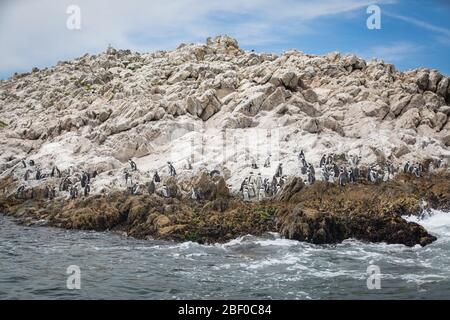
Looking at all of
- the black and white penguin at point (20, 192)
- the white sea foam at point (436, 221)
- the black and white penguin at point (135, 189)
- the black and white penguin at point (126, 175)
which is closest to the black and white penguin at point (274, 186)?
the white sea foam at point (436, 221)

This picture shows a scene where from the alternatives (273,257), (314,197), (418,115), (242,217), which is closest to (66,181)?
(242,217)

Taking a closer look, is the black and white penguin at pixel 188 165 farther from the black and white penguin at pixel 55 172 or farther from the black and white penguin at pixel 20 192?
the black and white penguin at pixel 20 192

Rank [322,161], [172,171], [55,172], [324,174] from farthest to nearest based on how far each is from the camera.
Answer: [55,172] → [172,171] → [322,161] → [324,174]

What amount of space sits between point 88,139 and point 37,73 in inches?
1701

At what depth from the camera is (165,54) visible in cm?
8188

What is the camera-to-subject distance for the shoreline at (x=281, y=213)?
3103 centimetres

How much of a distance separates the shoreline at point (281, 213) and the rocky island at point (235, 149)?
0.37 ft

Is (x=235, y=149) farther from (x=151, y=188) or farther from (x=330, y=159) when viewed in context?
(x=151, y=188)

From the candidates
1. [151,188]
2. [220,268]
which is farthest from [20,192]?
[220,268]

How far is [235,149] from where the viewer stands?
156ft

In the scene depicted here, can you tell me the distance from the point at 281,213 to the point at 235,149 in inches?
Result: 551

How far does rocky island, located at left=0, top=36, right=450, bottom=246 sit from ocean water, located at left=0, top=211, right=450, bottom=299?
2.55 m

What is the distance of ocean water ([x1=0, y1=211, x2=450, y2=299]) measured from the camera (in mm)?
20359

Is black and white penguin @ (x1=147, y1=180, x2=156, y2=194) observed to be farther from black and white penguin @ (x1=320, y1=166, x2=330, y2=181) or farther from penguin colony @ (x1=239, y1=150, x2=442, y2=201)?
black and white penguin @ (x1=320, y1=166, x2=330, y2=181)
